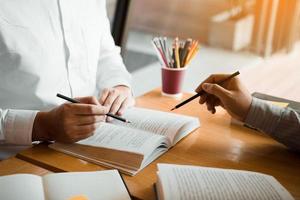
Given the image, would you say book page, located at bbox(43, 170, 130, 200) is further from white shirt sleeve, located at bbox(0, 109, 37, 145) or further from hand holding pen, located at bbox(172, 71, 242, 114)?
hand holding pen, located at bbox(172, 71, 242, 114)

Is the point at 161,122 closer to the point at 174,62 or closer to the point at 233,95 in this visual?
the point at 233,95

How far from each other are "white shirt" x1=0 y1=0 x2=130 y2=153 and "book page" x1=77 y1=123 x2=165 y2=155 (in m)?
0.18

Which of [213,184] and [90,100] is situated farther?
[90,100]

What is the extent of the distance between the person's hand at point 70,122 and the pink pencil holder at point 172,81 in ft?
1.49

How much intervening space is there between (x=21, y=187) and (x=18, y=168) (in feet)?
0.48

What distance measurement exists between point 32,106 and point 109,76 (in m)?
0.34

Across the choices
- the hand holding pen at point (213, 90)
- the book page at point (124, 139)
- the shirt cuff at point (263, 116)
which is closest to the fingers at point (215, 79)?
the hand holding pen at point (213, 90)

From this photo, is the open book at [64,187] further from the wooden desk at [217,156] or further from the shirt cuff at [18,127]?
the shirt cuff at [18,127]

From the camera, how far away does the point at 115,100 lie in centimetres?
133

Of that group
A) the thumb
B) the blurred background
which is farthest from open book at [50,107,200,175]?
the blurred background

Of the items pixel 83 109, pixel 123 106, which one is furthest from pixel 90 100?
pixel 123 106

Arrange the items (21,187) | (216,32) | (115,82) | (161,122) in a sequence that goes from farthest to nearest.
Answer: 1. (216,32)
2. (115,82)
3. (161,122)
4. (21,187)

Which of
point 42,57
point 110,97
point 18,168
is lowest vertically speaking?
point 18,168

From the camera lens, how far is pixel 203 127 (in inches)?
51.3
